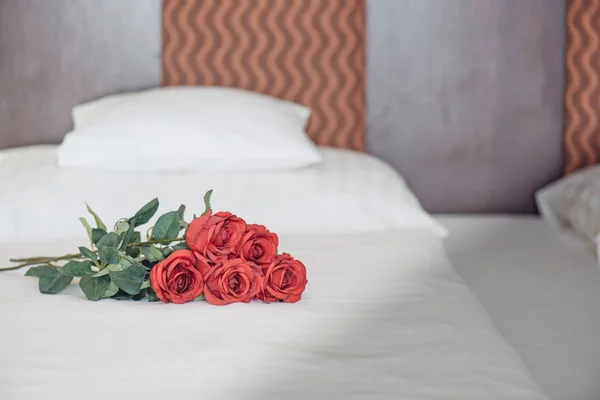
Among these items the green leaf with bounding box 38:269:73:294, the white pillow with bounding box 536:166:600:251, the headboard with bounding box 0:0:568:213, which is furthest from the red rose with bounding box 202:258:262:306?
the headboard with bounding box 0:0:568:213

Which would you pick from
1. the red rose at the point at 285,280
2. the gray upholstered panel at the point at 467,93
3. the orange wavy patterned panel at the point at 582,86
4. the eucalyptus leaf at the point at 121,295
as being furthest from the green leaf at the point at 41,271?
the orange wavy patterned panel at the point at 582,86

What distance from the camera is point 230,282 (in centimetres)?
108

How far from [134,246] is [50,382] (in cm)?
37

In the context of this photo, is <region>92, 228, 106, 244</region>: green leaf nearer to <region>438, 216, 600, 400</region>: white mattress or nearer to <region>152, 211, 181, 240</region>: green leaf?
<region>152, 211, 181, 240</region>: green leaf

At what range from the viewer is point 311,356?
89cm

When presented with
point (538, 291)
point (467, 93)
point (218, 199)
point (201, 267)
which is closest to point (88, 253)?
point (201, 267)

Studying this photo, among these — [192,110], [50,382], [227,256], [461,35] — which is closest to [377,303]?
[227,256]

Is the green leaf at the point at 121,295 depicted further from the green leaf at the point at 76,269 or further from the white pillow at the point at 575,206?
the white pillow at the point at 575,206

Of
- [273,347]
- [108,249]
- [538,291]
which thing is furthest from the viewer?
[538,291]

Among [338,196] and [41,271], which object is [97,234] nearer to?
[41,271]

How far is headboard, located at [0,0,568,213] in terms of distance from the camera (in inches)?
90.1

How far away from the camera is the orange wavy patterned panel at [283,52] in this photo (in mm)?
2336

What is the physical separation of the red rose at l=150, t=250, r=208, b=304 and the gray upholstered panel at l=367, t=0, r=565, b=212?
1318mm

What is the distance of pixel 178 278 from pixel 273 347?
23cm
